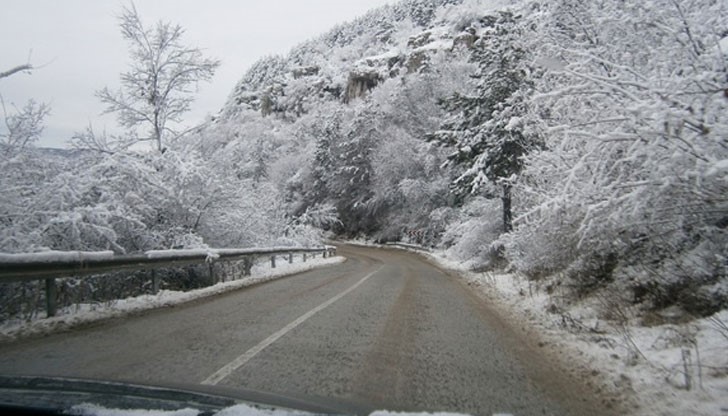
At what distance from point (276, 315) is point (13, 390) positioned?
212 inches

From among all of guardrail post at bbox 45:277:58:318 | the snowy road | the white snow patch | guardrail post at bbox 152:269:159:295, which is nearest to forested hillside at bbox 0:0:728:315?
guardrail post at bbox 152:269:159:295

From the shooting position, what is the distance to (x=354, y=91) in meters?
109

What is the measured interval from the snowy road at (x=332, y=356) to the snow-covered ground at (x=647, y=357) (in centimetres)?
36

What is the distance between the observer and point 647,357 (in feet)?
16.4

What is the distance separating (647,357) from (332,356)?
3.17 meters

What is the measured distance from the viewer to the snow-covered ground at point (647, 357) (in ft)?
13.0

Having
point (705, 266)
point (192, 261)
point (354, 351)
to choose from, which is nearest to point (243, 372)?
point (354, 351)

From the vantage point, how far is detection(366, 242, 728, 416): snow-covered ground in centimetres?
395

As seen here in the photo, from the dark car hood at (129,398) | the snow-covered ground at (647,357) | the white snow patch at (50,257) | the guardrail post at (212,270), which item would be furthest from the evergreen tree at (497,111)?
the dark car hood at (129,398)

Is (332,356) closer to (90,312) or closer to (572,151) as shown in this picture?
(90,312)

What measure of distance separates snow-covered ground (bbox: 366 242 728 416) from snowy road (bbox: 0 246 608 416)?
0.36m

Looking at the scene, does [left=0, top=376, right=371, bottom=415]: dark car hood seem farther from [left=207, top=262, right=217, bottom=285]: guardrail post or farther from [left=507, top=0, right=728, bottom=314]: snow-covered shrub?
[left=207, top=262, right=217, bottom=285]: guardrail post

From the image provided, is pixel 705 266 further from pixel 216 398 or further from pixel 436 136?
pixel 436 136

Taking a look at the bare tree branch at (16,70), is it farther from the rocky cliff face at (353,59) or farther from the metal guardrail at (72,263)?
the rocky cliff face at (353,59)
